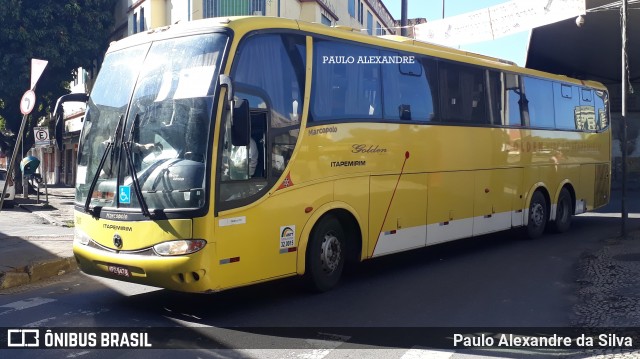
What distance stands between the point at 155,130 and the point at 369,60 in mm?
3494

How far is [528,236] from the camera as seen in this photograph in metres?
13.4

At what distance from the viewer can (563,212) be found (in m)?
14.6

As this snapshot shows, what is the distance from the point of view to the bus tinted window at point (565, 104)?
1413cm

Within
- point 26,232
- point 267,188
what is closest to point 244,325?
point 267,188

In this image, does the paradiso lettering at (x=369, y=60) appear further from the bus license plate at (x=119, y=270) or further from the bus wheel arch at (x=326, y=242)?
the bus license plate at (x=119, y=270)

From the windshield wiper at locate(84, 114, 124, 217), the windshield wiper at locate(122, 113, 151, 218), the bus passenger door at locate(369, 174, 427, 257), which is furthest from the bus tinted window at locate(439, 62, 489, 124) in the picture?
the windshield wiper at locate(84, 114, 124, 217)

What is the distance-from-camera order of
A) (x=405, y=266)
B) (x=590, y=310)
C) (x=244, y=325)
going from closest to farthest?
(x=244, y=325) → (x=590, y=310) → (x=405, y=266)

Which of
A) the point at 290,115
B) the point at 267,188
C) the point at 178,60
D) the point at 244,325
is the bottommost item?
the point at 244,325

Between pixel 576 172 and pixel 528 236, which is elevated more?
pixel 576 172

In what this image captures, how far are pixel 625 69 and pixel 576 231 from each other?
4091mm

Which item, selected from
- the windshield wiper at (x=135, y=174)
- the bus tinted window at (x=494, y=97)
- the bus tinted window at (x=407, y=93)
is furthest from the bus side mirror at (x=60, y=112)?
the bus tinted window at (x=494, y=97)

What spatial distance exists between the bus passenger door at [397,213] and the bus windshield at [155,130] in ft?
10.0

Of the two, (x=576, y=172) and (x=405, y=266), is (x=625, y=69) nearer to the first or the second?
(x=576, y=172)

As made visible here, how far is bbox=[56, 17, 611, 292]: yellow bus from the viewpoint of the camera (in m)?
6.64
